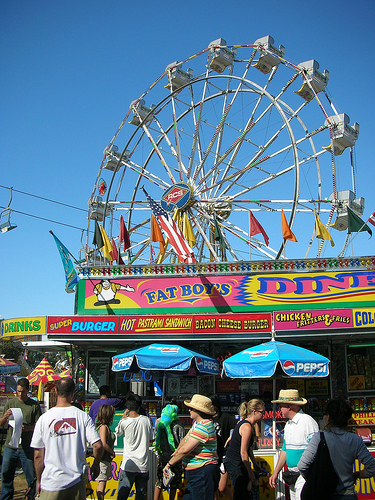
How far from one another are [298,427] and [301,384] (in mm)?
8155

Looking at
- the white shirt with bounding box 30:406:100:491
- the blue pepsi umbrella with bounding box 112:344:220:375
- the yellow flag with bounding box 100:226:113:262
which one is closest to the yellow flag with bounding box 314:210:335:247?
the blue pepsi umbrella with bounding box 112:344:220:375

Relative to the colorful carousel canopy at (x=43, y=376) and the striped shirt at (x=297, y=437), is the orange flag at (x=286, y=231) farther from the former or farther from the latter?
the striped shirt at (x=297, y=437)

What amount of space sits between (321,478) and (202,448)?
3.92 ft

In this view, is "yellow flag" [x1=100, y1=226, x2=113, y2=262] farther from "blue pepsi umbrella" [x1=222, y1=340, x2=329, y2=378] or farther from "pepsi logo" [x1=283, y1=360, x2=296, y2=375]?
"pepsi logo" [x1=283, y1=360, x2=296, y2=375]

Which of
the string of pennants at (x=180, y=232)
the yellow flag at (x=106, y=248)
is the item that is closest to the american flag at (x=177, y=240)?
the string of pennants at (x=180, y=232)

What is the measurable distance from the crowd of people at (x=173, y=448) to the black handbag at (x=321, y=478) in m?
0.04

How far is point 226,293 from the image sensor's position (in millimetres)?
14555

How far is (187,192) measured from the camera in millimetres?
18828

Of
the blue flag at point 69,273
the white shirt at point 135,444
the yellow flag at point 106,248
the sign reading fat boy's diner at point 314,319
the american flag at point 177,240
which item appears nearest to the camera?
the white shirt at point 135,444

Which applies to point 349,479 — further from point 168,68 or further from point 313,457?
point 168,68

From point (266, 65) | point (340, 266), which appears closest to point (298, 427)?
point (340, 266)

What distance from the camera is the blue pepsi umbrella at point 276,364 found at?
980 centimetres

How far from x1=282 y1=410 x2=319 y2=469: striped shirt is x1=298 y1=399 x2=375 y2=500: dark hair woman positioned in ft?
4.39

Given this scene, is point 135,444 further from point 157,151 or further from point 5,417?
point 157,151
